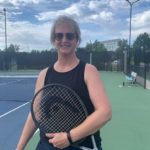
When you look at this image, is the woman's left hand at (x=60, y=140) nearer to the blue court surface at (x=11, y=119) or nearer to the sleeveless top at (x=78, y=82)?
the sleeveless top at (x=78, y=82)

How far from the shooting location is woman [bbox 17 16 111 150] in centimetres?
192

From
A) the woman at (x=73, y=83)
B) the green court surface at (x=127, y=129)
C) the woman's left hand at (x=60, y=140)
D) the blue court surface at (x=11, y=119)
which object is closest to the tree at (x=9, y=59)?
the blue court surface at (x=11, y=119)

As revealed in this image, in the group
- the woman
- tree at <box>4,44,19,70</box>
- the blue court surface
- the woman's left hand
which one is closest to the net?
the blue court surface

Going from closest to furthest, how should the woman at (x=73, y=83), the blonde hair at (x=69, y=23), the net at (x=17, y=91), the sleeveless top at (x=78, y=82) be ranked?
the woman at (x=73, y=83)
the sleeveless top at (x=78, y=82)
the blonde hair at (x=69, y=23)
the net at (x=17, y=91)

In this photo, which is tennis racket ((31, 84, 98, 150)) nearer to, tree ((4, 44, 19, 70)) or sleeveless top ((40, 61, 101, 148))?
sleeveless top ((40, 61, 101, 148))

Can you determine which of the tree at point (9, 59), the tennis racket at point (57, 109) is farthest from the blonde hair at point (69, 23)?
the tree at point (9, 59)

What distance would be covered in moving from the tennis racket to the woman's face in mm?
234

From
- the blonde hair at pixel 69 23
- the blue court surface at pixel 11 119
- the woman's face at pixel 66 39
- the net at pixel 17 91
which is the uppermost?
the blonde hair at pixel 69 23

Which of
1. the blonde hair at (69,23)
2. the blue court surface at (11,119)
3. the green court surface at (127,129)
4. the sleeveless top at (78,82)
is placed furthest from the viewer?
the blue court surface at (11,119)

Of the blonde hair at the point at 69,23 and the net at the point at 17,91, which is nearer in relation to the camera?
the blonde hair at the point at 69,23

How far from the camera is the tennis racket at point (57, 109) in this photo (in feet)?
6.59

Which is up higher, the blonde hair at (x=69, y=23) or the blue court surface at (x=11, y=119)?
the blonde hair at (x=69, y=23)

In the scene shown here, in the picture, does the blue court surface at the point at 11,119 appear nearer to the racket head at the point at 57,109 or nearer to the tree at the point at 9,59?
the racket head at the point at 57,109

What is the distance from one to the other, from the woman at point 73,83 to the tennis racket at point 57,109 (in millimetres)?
48
